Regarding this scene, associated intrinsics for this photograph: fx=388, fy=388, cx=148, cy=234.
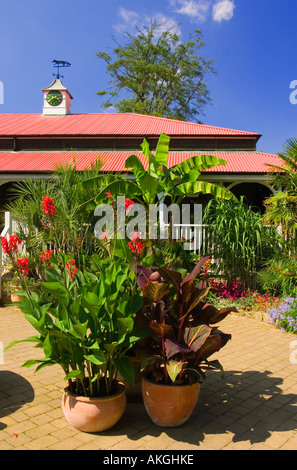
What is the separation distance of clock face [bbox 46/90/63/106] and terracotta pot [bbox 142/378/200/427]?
62.6 ft

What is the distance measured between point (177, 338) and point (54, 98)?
62.8 ft

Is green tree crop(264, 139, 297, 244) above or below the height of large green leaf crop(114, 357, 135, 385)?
above

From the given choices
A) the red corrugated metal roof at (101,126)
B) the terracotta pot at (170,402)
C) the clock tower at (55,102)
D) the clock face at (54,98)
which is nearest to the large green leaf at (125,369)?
the terracotta pot at (170,402)

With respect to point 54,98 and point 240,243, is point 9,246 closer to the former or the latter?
point 240,243

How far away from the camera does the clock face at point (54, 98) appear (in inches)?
778

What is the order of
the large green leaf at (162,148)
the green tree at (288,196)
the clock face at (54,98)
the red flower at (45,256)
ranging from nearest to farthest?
the red flower at (45,256) → the green tree at (288,196) → the large green leaf at (162,148) → the clock face at (54,98)

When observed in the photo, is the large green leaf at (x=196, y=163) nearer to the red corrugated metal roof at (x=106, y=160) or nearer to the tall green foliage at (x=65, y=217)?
the tall green foliage at (x=65, y=217)

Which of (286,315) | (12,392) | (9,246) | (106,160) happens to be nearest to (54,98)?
(106,160)

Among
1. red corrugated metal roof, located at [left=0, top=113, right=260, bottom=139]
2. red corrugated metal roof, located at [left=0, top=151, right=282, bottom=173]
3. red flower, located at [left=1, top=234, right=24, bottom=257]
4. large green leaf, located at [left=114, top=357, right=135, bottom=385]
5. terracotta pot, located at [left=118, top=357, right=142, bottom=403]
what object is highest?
red corrugated metal roof, located at [left=0, top=113, right=260, bottom=139]

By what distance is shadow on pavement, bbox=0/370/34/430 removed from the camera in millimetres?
3617

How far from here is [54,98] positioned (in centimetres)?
1998

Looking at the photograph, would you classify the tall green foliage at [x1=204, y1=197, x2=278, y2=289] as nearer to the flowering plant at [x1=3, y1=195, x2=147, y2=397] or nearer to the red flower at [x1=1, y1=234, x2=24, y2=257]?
the flowering plant at [x1=3, y1=195, x2=147, y2=397]

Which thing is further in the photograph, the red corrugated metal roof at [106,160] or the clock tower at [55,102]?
the clock tower at [55,102]

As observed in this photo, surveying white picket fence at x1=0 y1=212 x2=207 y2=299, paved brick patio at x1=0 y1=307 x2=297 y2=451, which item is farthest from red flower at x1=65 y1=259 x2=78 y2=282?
white picket fence at x1=0 y1=212 x2=207 y2=299
